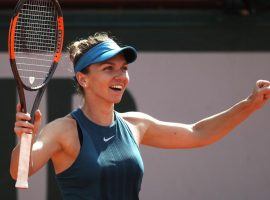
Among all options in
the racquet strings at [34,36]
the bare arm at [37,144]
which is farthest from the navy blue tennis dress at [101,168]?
the racquet strings at [34,36]

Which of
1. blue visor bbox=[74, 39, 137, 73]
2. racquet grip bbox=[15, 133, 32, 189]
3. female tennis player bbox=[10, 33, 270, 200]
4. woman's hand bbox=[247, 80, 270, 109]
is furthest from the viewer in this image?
woman's hand bbox=[247, 80, 270, 109]

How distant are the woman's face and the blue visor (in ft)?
0.11

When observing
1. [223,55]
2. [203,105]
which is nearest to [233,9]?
[223,55]

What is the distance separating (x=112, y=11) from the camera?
18.9 feet

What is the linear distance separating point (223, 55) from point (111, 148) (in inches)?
96.4

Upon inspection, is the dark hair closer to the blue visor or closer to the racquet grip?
the blue visor

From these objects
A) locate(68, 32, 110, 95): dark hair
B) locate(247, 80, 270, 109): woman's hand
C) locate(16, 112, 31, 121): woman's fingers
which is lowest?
locate(247, 80, 270, 109): woman's hand

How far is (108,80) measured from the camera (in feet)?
11.3

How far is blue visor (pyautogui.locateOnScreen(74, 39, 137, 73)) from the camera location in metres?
3.43

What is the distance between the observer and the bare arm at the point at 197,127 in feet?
12.2

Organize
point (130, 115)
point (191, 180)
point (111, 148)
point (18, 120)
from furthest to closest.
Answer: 1. point (191, 180)
2. point (130, 115)
3. point (111, 148)
4. point (18, 120)

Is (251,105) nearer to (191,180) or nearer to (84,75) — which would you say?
(84,75)

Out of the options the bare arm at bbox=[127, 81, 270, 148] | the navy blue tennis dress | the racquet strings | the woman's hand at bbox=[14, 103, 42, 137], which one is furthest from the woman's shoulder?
the woman's hand at bbox=[14, 103, 42, 137]

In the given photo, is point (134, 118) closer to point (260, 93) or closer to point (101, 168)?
point (101, 168)
